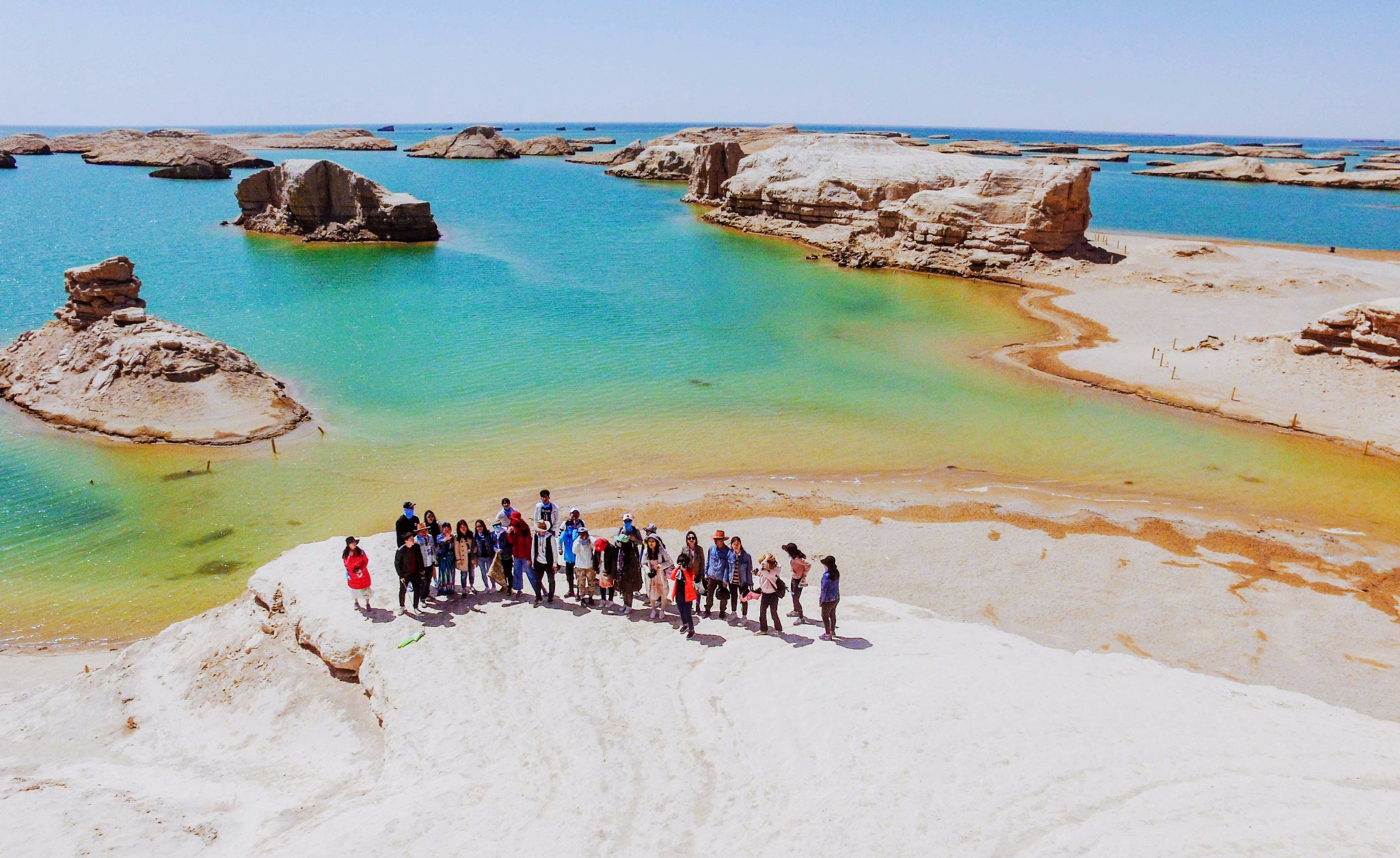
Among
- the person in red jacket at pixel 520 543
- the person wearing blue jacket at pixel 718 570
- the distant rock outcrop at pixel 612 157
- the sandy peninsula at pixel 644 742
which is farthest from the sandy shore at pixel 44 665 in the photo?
the distant rock outcrop at pixel 612 157

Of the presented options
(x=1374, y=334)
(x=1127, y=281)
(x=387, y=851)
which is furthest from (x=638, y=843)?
(x=1127, y=281)

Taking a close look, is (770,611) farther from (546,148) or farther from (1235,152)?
(1235,152)

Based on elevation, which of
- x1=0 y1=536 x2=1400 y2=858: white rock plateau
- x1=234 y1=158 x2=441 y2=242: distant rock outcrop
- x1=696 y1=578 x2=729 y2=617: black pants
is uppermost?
x1=234 y1=158 x2=441 y2=242: distant rock outcrop

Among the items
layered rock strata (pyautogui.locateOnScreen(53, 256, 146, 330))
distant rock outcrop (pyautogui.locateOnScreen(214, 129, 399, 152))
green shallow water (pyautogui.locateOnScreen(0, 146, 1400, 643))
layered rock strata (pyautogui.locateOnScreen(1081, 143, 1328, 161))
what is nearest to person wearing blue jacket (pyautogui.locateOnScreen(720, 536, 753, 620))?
green shallow water (pyautogui.locateOnScreen(0, 146, 1400, 643))

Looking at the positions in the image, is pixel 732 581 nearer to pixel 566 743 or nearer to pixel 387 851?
pixel 566 743

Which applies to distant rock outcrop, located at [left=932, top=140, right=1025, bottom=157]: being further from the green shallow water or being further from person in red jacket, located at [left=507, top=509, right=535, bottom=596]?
person in red jacket, located at [left=507, top=509, right=535, bottom=596]

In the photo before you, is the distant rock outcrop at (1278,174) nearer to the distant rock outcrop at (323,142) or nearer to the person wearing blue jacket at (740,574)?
the person wearing blue jacket at (740,574)
